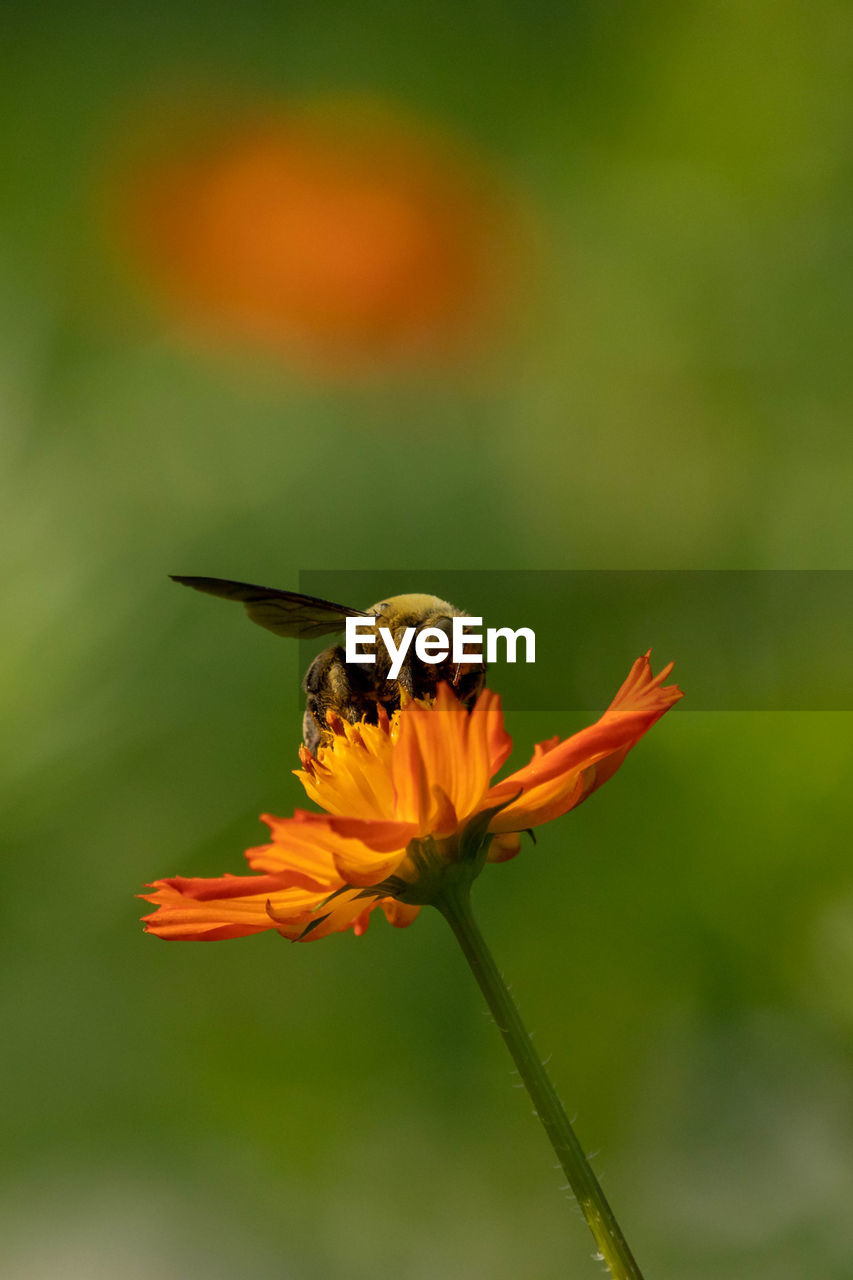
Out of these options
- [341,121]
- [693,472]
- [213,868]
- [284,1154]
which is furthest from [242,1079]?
[341,121]

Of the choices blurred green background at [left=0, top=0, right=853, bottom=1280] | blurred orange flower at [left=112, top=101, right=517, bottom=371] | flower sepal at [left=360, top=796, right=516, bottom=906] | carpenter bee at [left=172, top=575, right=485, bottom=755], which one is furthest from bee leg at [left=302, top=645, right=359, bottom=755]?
blurred orange flower at [left=112, top=101, right=517, bottom=371]

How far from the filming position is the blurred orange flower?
4.45ft

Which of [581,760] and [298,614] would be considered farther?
[298,614]

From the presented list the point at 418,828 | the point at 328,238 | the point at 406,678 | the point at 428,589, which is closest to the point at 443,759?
the point at 418,828

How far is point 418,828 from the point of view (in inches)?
14.7

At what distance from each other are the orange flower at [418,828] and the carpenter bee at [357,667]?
8 centimetres

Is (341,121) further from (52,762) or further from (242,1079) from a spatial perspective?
(242,1079)

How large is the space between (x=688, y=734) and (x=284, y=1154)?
51cm

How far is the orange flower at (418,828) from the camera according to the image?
0.35 m

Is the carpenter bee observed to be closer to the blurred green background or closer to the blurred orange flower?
the blurred green background

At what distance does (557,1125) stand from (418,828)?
12cm

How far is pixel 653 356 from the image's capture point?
1.26 m

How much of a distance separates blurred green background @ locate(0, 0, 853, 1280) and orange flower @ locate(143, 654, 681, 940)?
0.60m

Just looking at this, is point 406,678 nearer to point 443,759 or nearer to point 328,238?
point 443,759
